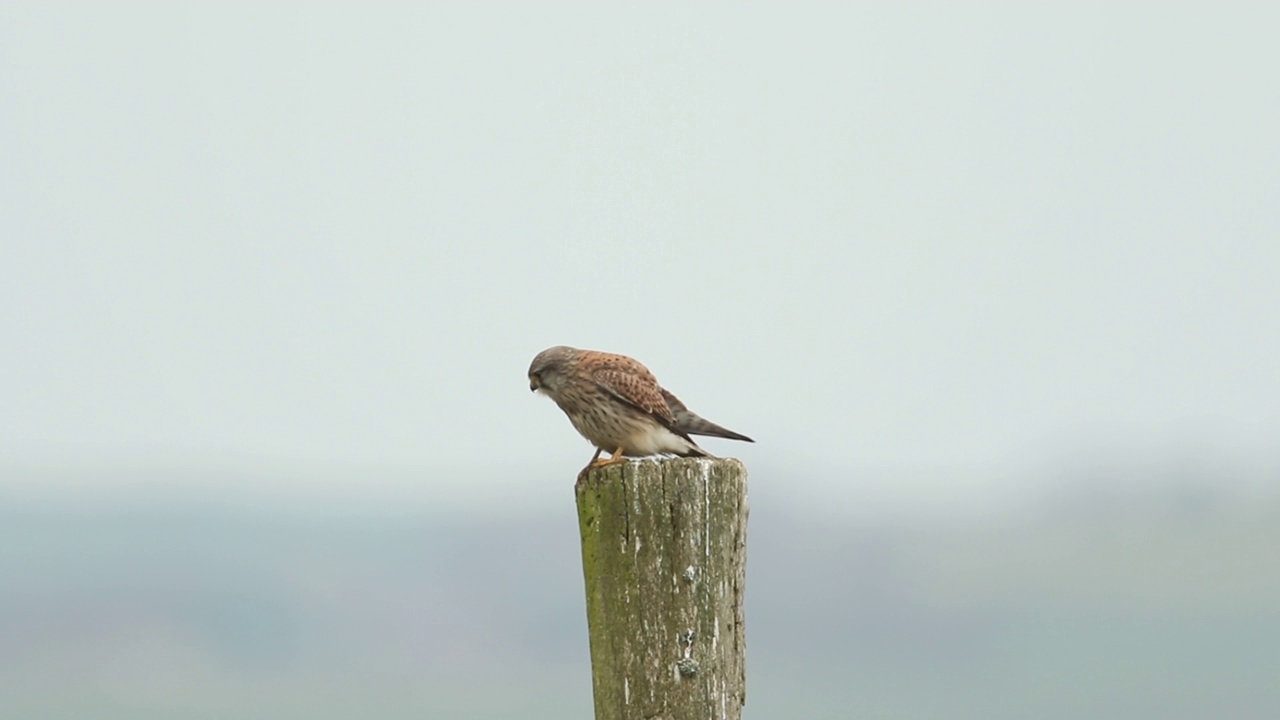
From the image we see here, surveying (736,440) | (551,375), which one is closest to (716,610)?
(736,440)

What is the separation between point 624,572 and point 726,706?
0.63 meters

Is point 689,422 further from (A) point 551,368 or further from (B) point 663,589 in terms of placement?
(B) point 663,589

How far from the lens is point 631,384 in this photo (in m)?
7.86

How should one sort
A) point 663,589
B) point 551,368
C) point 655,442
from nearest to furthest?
1. point 663,589
2. point 655,442
3. point 551,368

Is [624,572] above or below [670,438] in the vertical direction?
below

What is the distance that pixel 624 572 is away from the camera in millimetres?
5176

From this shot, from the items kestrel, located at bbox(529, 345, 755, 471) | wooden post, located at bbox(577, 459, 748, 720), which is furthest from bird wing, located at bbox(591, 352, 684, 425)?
wooden post, located at bbox(577, 459, 748, 720)

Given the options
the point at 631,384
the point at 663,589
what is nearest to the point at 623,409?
the point at 631,384

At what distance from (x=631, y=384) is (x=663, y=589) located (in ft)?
9.22

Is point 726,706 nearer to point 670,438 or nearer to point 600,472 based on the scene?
point 600,472

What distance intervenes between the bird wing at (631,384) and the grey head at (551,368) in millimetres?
194

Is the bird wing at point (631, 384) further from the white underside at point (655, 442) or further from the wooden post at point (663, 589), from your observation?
the wooden post at point (663, 589)

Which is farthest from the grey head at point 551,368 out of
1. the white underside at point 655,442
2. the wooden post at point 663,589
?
the wooden post at point 663,589

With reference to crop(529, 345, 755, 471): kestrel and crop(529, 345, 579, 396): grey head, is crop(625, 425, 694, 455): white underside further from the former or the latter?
crop(529, 345, 579, 396): grey head
